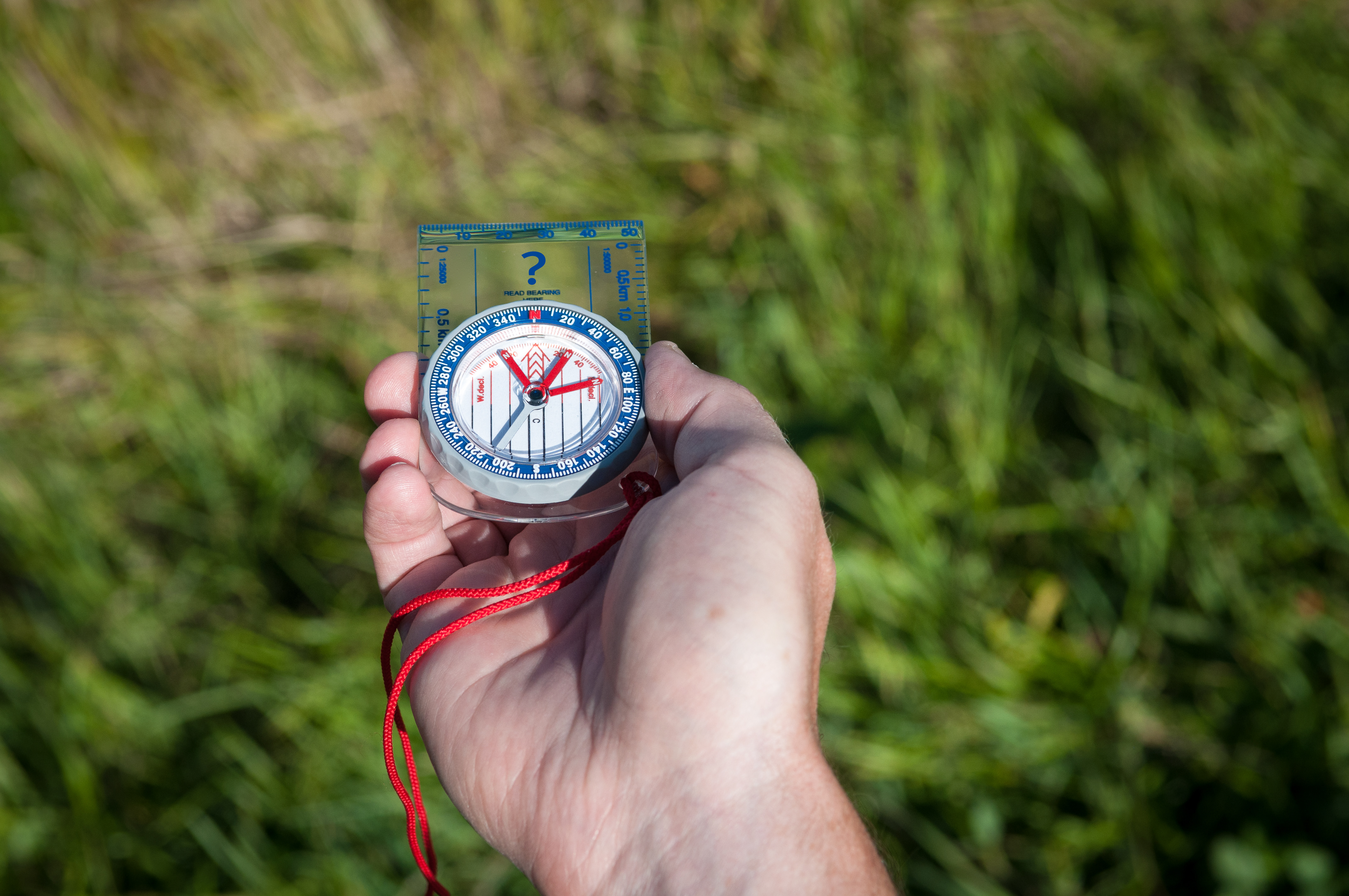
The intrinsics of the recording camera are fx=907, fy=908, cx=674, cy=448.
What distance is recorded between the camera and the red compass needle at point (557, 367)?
2.27m

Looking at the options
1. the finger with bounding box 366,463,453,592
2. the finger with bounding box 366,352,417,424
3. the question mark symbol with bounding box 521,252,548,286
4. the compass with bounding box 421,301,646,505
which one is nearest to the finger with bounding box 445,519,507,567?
the finger with bounding box 366,463,453,592

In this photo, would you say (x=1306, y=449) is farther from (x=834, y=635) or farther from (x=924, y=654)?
(x=834, y=635)

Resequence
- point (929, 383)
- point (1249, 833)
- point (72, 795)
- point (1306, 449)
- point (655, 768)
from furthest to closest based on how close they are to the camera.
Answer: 1. point (929, 383)
2. point (1306, 449)
3. point (72, 795)
4. point (1249, 833)
5. point (655, 768)

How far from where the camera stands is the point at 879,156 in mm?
3607

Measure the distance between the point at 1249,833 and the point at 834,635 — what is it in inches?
50.7

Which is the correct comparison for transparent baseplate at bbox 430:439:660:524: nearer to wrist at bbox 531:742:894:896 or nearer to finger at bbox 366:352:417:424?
finger at bbox 366:352:417:424

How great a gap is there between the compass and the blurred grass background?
114 centimetres

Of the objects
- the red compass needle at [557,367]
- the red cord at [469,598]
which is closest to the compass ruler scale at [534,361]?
the red compass needle at [557,367]

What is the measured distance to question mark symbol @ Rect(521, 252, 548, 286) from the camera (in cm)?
246

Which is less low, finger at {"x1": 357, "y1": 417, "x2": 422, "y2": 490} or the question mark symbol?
the question mark symbol

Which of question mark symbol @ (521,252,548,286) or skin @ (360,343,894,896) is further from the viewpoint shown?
question mark symbol @ (521,252,548,286)

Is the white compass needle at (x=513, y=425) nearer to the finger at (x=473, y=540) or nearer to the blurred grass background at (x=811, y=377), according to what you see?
the finger at (x=473, y=540)

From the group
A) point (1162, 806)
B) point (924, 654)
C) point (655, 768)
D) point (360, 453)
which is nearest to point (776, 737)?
point (655, 768)

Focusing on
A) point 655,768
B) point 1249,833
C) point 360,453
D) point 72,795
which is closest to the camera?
point 655,768
